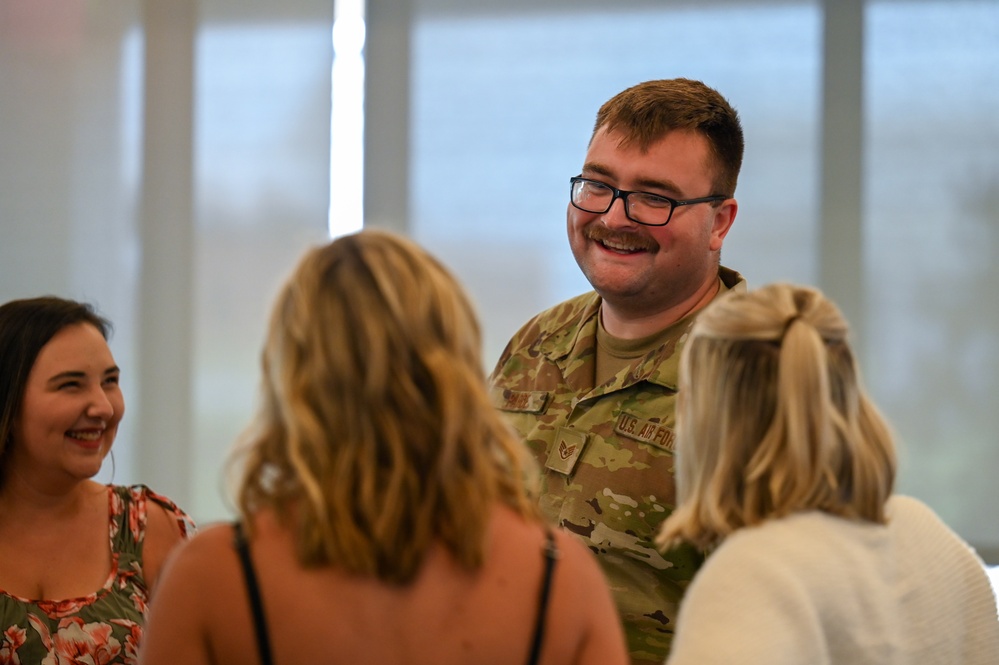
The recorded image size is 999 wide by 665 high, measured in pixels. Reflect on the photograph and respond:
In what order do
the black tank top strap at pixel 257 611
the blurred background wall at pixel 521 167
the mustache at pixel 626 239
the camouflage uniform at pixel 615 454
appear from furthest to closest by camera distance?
the blurred background wall at pixel 521 167, the mustache at pixel 626 239, the camouflage uniform at pixel 615 454, the black tank top strap at pixel 257 611

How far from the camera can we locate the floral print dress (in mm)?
1784

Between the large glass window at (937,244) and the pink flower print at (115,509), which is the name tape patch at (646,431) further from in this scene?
the large glass window at (937,244)

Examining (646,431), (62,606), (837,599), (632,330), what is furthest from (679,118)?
(62,606)

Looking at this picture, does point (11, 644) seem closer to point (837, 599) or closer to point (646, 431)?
point (646, 431)

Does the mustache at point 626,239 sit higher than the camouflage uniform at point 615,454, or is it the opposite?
the mustache at point 626,239

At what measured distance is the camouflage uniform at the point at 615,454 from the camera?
1739mm

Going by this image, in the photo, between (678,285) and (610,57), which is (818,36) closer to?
(610,57)

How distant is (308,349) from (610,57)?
335 cm

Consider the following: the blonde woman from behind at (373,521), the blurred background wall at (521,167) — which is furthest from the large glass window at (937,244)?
the blonde woman from behind at (373,521)

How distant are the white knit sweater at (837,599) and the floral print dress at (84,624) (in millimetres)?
995

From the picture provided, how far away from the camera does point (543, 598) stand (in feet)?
3.56

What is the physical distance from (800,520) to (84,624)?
1.18m

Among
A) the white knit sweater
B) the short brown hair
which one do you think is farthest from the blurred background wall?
the white knit sweater

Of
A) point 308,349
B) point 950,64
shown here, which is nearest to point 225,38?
point 950,64
